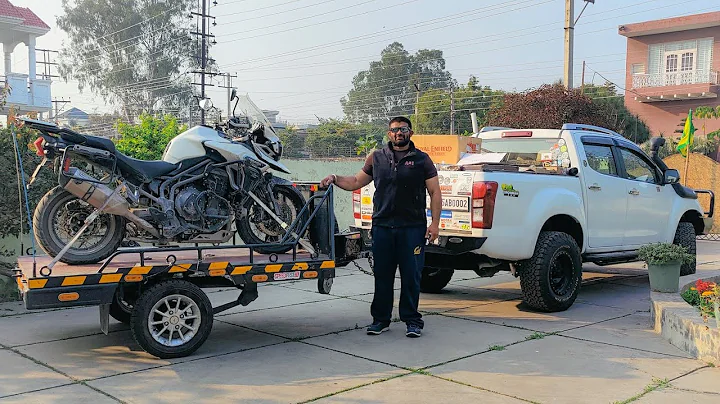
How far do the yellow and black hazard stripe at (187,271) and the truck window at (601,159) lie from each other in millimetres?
3745

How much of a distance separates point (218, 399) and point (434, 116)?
135ft

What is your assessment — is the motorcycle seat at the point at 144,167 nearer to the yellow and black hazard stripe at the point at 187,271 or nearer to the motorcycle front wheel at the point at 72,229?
the motorcycle front wheel at the point at 72,229

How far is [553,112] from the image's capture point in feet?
53.8

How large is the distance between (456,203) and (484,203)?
1.10ft

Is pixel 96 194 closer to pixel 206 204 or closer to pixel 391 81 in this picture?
pixel 206 204

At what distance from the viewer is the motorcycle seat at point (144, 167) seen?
6.02 metres

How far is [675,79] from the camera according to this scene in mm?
32125

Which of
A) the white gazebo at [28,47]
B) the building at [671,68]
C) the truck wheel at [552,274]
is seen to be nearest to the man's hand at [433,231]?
the truck wheel at [552,274]

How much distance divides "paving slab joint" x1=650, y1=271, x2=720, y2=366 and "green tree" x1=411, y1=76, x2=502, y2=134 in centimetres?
3524

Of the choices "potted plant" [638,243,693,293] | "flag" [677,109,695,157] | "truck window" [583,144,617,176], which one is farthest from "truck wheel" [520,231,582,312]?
"flag" [677,109,695,157]

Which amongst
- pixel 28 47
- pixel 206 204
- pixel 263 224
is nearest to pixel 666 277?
pixel 263 224

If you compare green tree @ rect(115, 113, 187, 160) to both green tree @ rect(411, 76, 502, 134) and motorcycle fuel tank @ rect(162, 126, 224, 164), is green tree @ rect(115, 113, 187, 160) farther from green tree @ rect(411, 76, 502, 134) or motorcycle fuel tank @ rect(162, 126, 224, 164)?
green tree @ rect(411, 76, 502, 134)

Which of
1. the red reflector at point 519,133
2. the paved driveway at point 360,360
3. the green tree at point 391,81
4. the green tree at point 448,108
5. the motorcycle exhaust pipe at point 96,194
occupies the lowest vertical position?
the paved driveway at point 360,360

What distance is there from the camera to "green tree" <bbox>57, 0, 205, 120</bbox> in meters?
53.1
